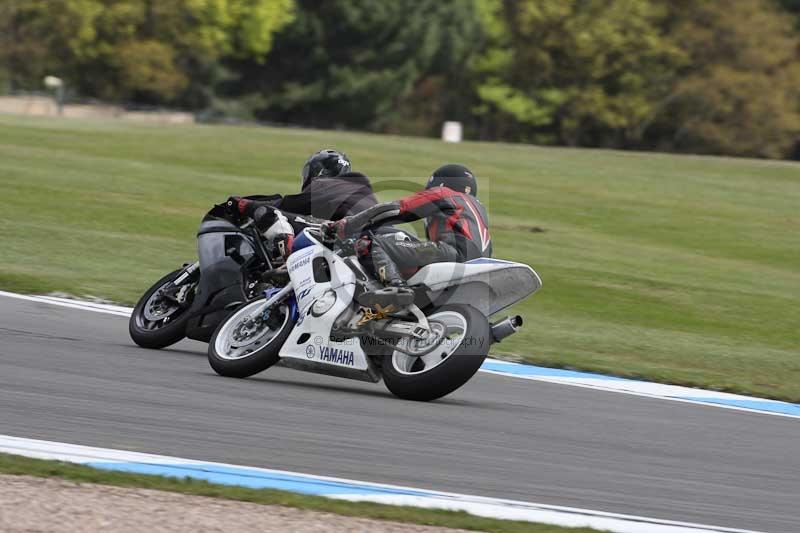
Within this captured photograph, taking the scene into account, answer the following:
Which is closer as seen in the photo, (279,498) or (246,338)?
(279,498)

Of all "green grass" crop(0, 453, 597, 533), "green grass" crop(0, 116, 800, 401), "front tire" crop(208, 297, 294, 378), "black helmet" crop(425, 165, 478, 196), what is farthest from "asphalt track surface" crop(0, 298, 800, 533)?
"green grass" crop(0, 116, 800, 401)

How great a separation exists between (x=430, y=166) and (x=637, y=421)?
2114cm

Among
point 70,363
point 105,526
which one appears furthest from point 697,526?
point 70,363

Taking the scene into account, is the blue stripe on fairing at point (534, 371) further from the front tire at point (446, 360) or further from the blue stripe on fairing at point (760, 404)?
the front tire at point (446, 360)

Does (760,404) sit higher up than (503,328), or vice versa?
(503,328)

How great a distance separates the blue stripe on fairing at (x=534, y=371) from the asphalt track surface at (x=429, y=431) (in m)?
0.72

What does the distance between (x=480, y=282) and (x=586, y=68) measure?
2140 inches

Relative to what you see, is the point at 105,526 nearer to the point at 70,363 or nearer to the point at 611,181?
the point at 70,363

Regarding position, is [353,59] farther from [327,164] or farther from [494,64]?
[327,164]

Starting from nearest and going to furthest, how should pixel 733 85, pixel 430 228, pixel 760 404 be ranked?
pixel 430 228 < pixel 760 404 < pixel 733 85

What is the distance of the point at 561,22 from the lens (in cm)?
6084

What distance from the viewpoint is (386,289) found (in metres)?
8.41

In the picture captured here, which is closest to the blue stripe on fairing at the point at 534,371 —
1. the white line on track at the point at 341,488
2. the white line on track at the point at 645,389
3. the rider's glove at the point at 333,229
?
the white line on track at the point at 645,389

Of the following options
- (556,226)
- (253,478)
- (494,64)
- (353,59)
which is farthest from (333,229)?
(353,59)
